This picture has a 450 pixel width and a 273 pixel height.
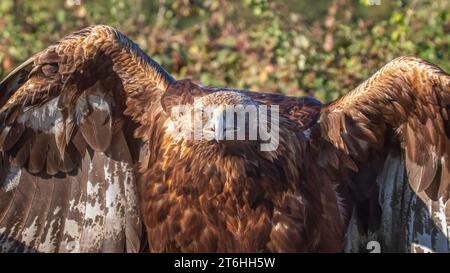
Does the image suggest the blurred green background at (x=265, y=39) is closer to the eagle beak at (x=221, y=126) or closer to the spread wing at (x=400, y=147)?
the spread wing at (x=400, y=147)

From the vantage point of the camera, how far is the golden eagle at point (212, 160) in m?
6.52

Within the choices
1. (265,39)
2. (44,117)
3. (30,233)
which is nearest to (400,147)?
(44,117)

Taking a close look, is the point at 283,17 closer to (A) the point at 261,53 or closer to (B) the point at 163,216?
(A) the point at 261,53

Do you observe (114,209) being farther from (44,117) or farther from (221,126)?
(221,126)

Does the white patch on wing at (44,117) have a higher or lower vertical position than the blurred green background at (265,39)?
lower

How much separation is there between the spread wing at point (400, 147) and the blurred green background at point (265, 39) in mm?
2223

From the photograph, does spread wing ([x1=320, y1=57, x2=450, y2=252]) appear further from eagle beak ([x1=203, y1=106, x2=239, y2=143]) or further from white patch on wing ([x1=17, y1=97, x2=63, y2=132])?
white patch on wing ([x1=17, y1=97, x2=63, y2=132])

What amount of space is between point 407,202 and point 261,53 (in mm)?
3153

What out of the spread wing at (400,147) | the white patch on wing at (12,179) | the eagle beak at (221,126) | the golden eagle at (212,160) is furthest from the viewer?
the white patch on wing at (12,179)

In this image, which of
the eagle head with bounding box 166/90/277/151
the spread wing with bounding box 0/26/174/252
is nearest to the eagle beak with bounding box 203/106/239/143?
the eagle head with bounding box 166/90/277/151

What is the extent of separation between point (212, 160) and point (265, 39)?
3.16m

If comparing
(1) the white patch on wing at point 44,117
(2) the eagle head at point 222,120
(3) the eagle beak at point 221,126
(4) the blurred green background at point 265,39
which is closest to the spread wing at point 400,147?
(2) the eagle head at point 222,120

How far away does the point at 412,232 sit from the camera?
6926 millimetres

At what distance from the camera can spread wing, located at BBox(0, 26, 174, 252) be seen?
21.6 feet
